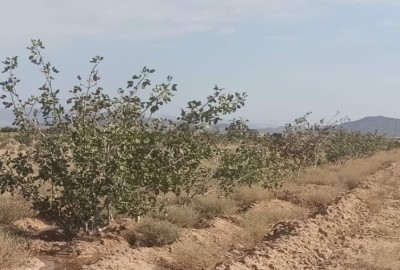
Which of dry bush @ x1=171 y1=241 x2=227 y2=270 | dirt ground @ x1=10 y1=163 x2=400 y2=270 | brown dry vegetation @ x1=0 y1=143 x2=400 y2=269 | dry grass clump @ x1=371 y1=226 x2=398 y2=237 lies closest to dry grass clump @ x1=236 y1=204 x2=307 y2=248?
brown dry vegetation @ x1=0 y1=143 x2=400 y2=269

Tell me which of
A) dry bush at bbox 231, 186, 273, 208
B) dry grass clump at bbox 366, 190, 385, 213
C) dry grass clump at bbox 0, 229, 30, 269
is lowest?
dry grass clump at bbox 366, 190, 385, 213

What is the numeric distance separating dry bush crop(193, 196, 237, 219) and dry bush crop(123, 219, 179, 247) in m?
2.66

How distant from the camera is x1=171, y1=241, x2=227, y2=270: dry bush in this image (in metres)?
8.32

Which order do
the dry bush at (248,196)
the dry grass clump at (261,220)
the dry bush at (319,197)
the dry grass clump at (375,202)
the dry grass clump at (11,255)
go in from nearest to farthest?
the dry grass clump at (11,255), the dry grass clump at (261,220), the dry grass clump at (375,202), the dry bush at (248,196), the dry bush at (319,197)

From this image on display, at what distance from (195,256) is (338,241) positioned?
10.6 feet

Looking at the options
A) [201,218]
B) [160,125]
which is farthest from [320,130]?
[160,125]

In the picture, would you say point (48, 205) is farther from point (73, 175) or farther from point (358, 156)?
point (358, 156)

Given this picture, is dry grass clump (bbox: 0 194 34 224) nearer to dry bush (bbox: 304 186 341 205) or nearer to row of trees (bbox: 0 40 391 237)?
row of trees (bbox: 0 40 391 237)

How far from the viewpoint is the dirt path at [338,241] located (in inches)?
332

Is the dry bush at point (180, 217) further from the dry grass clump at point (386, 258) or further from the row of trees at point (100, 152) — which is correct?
the dry grass clump at point (386, 258)

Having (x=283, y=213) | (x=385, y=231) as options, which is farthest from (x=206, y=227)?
(x=385, y=231)

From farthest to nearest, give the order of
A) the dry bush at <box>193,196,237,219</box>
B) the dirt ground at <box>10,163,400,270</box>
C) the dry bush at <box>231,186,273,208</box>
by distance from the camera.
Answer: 1. the dry bush at <box>231,186,273,208</box>
2. the dry bush at <box>193,196,237,219</box>
3. the dirt ground at <box>10,163,400,270</box>

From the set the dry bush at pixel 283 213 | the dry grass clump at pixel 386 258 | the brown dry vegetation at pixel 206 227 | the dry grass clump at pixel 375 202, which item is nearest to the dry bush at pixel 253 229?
the brown dry vegetation at pixel 206 227

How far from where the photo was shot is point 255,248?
29.5 ft
